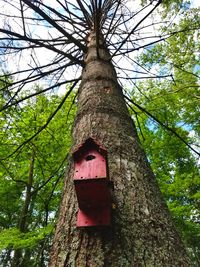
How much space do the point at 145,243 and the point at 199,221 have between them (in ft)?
33.6

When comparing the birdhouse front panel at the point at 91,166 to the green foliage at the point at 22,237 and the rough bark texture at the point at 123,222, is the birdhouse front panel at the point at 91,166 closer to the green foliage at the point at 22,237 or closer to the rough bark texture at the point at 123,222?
the rough bark texture at the point at 123,222

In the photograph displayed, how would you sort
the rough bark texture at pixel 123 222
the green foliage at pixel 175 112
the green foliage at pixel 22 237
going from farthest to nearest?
the green foliage at pixel 175 112 → the green foliage at pixel 22 237 → the rough bark texture at pixel 123 222

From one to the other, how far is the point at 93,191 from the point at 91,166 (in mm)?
101

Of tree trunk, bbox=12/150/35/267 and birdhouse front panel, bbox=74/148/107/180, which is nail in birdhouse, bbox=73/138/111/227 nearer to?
birdhouse front panel, bbox=74/148/107/180

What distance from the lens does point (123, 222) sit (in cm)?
107

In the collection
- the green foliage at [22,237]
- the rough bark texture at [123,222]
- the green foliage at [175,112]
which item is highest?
the green foliage at [175,112]

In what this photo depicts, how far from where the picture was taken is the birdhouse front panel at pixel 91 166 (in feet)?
3.22

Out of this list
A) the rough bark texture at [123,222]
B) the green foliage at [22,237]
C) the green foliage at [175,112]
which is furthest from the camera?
the green foliage at [175,112]

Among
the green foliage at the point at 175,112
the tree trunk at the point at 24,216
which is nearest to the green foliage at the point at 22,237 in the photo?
the tree trunk at the point at 24,216

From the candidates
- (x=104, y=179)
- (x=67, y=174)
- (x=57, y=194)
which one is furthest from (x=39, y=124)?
(x=104, y=179)

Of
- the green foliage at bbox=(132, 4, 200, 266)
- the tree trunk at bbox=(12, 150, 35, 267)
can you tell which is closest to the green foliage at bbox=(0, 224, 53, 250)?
the tree trunk at bbox=(12, 150, 35, 267)

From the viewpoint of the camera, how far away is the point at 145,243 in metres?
0.99

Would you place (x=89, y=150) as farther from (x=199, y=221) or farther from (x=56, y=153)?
(x=199, y=221)

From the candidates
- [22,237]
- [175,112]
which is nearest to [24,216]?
[22,237]
